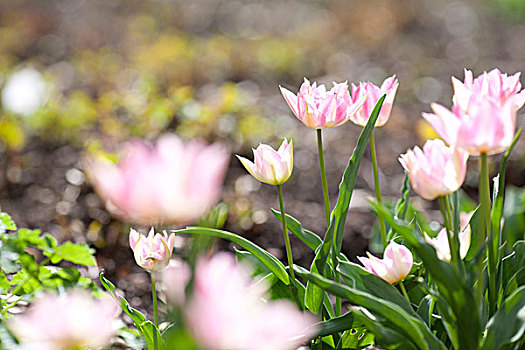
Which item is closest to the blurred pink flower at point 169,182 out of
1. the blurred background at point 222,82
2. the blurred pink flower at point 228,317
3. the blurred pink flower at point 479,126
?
the blurred pink flower at point 228,317

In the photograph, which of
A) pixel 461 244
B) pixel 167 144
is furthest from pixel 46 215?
pixel 167 144

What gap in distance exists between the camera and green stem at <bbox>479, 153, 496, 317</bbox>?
37.5 inches

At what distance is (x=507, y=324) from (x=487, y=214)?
0.57 feet

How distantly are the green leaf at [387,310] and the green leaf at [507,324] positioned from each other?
0.26ft

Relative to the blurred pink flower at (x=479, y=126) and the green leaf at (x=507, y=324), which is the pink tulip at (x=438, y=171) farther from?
the green leaf at (x=507, y=324)

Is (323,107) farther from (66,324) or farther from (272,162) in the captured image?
(66,324)

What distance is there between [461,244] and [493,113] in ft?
1.11

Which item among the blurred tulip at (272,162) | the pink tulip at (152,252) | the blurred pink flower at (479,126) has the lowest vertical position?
the pink tulip at (152,252)

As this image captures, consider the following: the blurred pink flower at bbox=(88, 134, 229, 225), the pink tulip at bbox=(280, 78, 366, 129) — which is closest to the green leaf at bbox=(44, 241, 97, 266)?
the pink tulip at bbox=(280, 78, 366, 129)

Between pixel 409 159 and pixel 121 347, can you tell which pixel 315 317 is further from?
pixel 121 347

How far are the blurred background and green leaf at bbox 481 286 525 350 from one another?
3.72ft

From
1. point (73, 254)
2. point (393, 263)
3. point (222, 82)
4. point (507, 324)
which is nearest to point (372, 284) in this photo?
point (393, 263)

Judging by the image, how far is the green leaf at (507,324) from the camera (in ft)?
3.23

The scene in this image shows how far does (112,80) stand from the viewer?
138 inches
